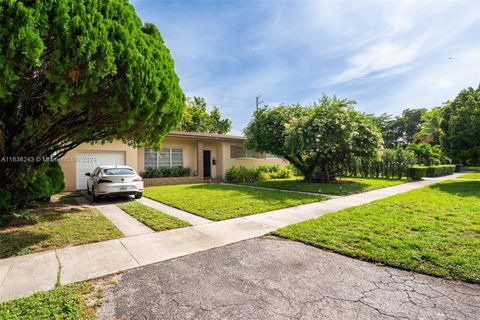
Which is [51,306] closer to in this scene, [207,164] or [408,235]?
[408,235]

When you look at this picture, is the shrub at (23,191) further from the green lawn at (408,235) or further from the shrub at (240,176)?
the shrub at (240,176)

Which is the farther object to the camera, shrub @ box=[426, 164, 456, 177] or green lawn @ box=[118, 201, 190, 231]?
shrub @ box=[426, 164, 456, 177]

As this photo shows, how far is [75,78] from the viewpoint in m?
4.32

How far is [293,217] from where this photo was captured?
661cm

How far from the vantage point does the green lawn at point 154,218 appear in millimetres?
5805

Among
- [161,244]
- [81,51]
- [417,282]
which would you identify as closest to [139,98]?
[81,51]

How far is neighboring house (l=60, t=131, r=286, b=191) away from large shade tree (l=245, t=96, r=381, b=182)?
3796 mm

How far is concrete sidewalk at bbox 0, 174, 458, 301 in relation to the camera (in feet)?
10.7

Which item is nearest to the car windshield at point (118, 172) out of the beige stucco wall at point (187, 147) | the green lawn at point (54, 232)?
the green lawn at point (54, 232)

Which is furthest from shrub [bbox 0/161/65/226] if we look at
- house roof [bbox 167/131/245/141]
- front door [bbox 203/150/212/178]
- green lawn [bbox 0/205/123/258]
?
front door [bbox 203/150/212/178]

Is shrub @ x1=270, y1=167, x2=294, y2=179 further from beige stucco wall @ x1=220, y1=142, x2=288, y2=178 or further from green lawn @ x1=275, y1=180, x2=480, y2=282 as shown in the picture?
green lawn @ x1=275, y1=180, x2=480, y2=282

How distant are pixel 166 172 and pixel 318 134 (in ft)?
33.0

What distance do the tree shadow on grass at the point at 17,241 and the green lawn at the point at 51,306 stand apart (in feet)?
6.79

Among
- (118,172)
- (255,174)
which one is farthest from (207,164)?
(118,172)
